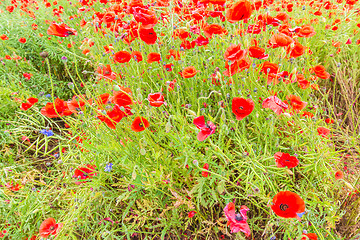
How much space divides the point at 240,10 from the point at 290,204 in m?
1.11

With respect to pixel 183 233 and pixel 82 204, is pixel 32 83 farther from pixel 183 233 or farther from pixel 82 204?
pixel 183 233

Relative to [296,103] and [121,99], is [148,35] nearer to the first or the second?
[121,99]

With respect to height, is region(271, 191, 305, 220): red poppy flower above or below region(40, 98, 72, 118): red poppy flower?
below

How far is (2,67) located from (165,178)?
3332 mm

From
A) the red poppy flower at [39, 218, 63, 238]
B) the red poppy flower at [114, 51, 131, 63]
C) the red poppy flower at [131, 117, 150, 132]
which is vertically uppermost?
the red poppy flower at [114, 51, 131, 63]

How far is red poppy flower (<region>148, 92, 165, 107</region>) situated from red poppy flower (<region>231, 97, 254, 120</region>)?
385 mm

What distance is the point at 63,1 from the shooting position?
→ 4.60 metres

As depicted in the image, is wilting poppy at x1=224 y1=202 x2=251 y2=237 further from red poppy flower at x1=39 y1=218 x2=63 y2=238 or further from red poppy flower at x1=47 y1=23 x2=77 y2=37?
red poppy flower at x1=47 y1=23 x2=77 y2=37

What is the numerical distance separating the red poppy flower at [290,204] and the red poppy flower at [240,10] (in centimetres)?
104

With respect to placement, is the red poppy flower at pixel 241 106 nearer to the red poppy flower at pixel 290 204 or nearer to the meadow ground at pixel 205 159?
the meadow ground at pixel 205 159

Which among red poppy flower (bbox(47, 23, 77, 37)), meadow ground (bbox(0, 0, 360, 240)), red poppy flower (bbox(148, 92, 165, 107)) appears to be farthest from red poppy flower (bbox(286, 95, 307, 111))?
red poppy flower (bbox(47, 23, 77, 37))

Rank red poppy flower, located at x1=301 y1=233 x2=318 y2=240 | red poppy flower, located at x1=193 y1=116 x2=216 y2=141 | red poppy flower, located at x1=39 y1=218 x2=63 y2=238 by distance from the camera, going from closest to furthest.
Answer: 1. red poppy flower, located at x1=193 y1=116 x2=216 y2=141
2. red poppy flower, located at x1=301 y1=233 x2=318 y2=240
3. red poppy flower, located at x1=39 y1=218 x2=63 y2=238

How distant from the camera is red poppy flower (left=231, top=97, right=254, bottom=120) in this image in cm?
106

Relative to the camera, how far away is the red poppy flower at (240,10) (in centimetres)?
120
